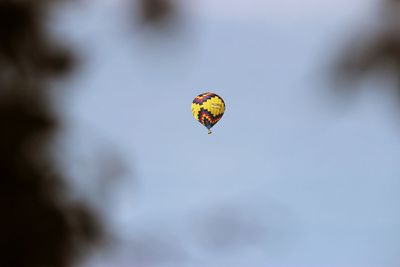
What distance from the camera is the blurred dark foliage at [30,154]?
8.67 ft

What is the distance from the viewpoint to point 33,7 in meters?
2.60

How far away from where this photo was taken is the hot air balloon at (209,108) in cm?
3158

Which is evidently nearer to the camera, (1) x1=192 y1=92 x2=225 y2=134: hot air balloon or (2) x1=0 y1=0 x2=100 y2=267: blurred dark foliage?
(2) x1=0 y1=0 x2=100 y2=267: blurred dark foliage

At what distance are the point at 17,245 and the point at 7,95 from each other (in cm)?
105

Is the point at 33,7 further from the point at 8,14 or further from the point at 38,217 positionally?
the point at 38,217

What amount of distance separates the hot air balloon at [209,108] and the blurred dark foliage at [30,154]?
2818 centimetres

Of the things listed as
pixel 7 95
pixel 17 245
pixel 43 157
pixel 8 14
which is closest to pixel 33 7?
pixel 8 14

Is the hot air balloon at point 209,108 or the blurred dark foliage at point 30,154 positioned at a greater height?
the hot air balloon at point 209,108

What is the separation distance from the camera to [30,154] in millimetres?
3387

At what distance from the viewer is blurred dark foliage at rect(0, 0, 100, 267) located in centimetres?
264

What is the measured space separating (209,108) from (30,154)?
28332mm

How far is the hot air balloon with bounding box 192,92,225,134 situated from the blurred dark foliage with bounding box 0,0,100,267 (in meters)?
28.2

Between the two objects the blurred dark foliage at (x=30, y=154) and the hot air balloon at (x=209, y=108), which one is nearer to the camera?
the blurred dark foliage at (x=30, y=154)

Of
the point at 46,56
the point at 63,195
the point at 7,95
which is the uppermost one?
the point at 46,56
